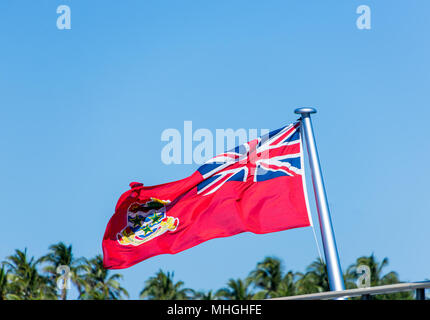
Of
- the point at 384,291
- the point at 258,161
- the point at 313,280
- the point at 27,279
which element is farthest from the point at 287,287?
the point at 384,291

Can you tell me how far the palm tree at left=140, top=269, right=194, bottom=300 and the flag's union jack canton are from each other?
5204 centimetres

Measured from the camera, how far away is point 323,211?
11664 millimetres

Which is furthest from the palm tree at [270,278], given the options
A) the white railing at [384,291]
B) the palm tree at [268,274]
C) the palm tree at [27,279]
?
the white railing at [384,291]

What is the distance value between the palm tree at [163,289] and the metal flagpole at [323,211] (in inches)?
2114

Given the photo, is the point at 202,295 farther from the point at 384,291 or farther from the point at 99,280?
the point at 384,291

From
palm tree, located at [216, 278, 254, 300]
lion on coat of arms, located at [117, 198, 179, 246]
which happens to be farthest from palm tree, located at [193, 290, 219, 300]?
lion on coat of arms, located at [117, 198, 179, 246]

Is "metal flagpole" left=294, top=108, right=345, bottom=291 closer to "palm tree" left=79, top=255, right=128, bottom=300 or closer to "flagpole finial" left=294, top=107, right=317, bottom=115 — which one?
"flagpole finial" left=294, top=107, right=317, bottom=115

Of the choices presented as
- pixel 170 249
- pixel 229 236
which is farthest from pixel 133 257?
pixel 229 236

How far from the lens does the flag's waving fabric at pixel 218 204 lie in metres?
13.1

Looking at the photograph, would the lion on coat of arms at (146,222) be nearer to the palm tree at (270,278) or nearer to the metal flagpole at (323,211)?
the metal flagpole at (323,211)

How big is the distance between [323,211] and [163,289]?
55.5m

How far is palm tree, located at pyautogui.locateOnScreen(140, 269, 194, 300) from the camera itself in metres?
64.9
